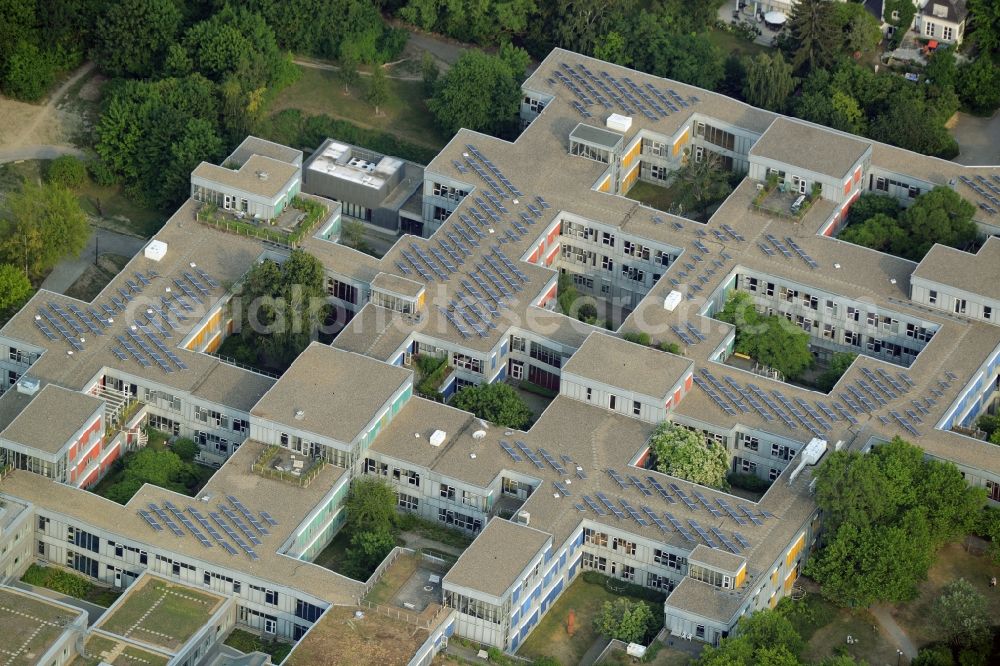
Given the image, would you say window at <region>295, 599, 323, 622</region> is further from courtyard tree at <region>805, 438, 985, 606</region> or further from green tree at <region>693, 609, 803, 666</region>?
courtyard tree at <region>805, 438, 985, 606</region>

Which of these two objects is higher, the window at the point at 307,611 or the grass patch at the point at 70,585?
the window at the point at 307,611

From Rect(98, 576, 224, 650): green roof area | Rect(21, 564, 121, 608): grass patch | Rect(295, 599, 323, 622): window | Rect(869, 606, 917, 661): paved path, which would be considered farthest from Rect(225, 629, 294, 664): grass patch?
Rect(869, 606, 917, 661): paved path

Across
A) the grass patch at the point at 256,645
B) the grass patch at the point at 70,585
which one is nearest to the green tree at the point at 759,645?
the grass patch at the point at 256,645

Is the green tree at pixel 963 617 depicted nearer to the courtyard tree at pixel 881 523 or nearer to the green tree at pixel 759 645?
the courtyard tree at pixel 881 523

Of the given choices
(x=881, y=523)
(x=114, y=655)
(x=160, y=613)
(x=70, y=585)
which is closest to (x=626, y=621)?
(x=881, y=523)

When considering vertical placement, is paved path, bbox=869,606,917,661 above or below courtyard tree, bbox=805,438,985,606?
below

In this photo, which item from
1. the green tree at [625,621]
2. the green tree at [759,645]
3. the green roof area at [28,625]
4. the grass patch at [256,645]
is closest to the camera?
the green roof area at [28,625]

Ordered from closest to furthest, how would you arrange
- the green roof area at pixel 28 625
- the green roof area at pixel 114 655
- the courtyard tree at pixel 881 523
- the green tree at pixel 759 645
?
1. the green roof area at pixel 28 625
2. the green tree at pixel 759 645
3. the green roof area at pixel 114 655
4. the courtyard tree at pixel 881 523
